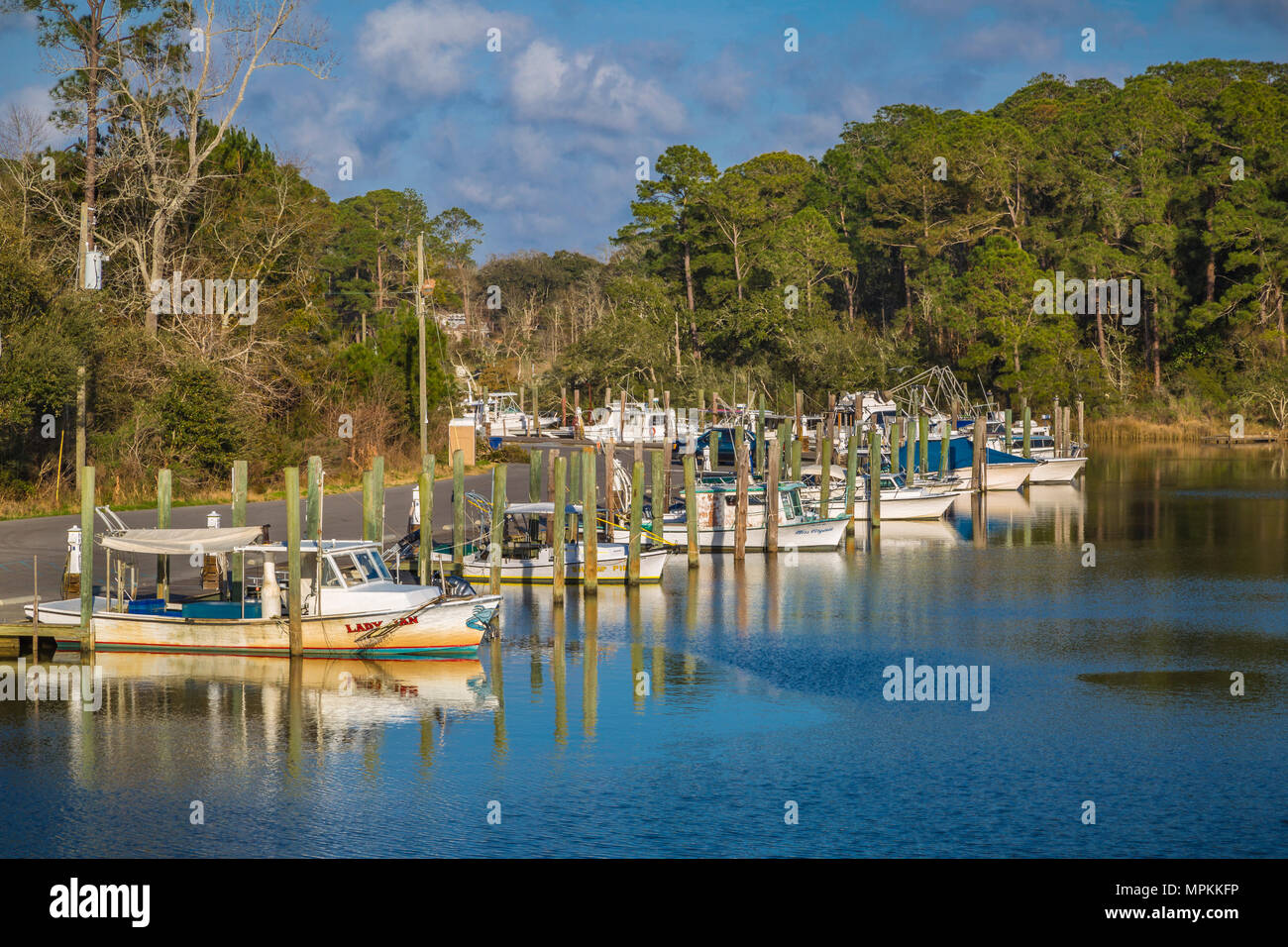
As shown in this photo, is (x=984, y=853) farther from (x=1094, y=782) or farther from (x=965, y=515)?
(x=965, y=515)

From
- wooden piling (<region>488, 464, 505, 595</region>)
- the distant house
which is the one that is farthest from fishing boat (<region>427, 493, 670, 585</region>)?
the distant house

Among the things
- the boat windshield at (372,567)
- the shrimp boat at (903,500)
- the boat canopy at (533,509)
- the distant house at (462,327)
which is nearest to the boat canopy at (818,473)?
the shrimp boat at (903,500)

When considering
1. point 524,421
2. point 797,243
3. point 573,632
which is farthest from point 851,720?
point 797,243

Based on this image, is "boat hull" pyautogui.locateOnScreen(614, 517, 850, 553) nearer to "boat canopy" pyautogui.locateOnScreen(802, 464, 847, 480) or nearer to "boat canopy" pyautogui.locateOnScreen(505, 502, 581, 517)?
"boat canopy" pyautogui.locateOnScreen(505, 502, 581, 517)

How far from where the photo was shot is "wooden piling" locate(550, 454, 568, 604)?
28797 mm

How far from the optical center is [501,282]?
14275 centimetres

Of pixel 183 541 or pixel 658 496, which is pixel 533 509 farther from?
pixel 183 541

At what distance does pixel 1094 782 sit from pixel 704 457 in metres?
53.6

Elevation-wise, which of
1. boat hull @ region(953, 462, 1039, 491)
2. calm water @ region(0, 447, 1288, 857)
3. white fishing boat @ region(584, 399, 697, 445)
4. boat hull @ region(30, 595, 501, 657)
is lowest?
calm water @ region(0, 447, 1288, 857)

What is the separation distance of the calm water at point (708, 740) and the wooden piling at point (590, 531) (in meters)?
0.75

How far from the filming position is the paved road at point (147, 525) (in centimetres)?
2738

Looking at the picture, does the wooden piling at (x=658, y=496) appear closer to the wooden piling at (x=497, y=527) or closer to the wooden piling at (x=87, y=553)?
the wooden piling at (x=497, y=527)

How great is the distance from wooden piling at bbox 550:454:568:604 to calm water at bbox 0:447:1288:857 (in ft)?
1.99

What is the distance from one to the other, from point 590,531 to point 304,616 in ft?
26.3
